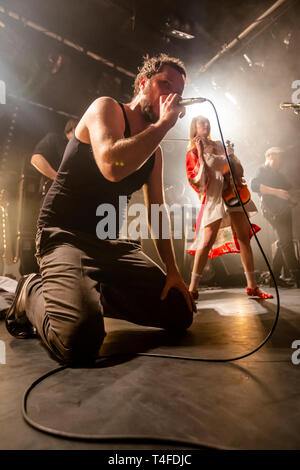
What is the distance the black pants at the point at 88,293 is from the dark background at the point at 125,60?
2.72m

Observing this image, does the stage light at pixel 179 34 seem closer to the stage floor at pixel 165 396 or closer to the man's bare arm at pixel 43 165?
the man's bare arm at pixel 43 165

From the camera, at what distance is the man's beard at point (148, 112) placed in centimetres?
129

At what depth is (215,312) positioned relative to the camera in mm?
1808

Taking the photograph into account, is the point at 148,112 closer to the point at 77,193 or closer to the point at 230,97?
the point at 77,193

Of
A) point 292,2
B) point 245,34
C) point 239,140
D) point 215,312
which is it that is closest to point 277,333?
point 215,312

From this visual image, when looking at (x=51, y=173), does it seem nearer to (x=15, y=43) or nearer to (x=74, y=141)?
(x=74, y=141)

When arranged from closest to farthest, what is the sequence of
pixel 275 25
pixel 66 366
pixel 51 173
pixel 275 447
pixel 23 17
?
1. pixel 275 447
2. pixel 66 366
3. pixel 51 173
4. pixel 23 17
5. pixel 275 25

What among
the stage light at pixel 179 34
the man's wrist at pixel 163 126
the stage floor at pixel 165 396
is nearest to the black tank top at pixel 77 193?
the man's wrist at pixel 163 126

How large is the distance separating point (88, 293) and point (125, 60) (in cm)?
387

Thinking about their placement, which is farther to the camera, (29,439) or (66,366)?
(66,366)

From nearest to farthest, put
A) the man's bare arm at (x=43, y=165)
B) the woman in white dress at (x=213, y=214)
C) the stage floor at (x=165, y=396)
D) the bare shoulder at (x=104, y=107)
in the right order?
the stage floor at (x=165, y=396) → the bare shoulder at (x=104, y=107) → the woman in white dress at (x=213, y=214) → the man's bare arm at (x=43, y=165)

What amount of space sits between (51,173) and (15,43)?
5.62 ft

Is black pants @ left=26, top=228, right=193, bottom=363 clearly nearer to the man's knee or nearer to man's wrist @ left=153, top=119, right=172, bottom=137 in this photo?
the man's knee

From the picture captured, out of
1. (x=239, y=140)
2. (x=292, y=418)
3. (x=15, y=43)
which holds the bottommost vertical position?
(x=292, y=418)
